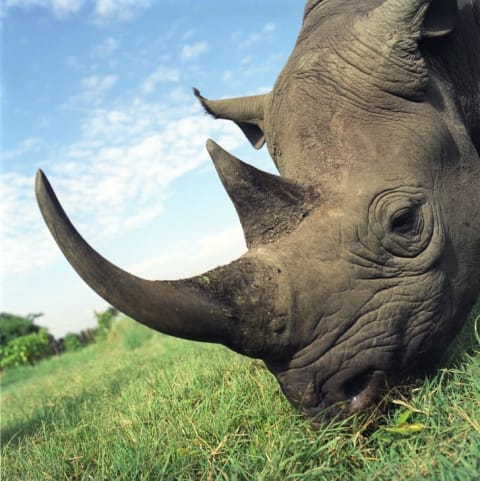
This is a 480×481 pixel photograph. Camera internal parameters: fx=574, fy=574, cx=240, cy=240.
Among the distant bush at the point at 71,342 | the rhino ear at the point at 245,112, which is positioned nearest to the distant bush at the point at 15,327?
the distant bush at the point at 71,342

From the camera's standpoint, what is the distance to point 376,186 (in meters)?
2.82

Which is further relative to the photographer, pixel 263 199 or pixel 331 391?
pixel 263 199

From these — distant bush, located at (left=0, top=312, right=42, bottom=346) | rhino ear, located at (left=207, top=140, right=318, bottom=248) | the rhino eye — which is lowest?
the rhino eye

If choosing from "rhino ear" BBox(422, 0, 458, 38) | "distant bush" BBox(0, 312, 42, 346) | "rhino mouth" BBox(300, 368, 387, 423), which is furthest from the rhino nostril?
"distant bush" BBox(0, 312, 42, 346)

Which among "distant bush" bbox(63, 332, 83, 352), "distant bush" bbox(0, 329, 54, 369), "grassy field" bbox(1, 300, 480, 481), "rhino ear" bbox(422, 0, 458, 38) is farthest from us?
"distant bush" bbox(63, 332, 83, 352)

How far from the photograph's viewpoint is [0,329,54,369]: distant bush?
24.9 meters

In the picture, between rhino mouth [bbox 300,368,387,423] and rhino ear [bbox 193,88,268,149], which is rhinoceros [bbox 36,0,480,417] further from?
rhino ear [bbox 193,88,268,149]

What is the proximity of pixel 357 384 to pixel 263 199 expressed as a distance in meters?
0.98

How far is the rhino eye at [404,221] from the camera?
2.79m

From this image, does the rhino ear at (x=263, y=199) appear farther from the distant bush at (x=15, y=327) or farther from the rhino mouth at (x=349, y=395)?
the distant bush at (x=15, y=327)

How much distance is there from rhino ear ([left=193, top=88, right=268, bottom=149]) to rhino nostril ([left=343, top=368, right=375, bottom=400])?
231cm

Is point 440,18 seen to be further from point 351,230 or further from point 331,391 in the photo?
point 331,391

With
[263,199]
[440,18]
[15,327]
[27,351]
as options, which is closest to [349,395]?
[263,199]

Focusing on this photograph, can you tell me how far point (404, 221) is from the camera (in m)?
2.82
